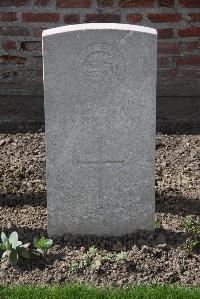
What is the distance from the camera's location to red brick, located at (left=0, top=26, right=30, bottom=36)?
5.73 m

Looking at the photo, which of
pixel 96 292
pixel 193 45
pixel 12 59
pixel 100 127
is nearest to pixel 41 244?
pixel 96 292

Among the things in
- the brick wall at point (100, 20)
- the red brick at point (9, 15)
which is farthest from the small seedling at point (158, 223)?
the red brick at point (9, 15)

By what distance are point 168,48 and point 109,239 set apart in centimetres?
198

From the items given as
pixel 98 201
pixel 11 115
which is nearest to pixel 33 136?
pixel 11 115

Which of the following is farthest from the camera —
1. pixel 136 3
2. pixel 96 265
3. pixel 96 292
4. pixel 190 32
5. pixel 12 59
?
pixel 12 59

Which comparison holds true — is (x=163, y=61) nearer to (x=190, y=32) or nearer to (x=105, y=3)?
(x=190, y=32)

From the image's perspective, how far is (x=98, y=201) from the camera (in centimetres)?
425

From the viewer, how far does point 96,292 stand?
390 cm

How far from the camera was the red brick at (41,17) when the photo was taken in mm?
5656

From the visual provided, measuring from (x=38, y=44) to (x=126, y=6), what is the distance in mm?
738

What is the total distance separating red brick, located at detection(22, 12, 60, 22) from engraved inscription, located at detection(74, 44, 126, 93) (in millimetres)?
1812

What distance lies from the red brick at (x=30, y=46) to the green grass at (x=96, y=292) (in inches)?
93.4

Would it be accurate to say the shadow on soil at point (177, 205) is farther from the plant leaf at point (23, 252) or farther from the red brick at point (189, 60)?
the red brick at point (189, 60)

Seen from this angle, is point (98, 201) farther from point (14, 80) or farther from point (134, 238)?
point (14, 80)
